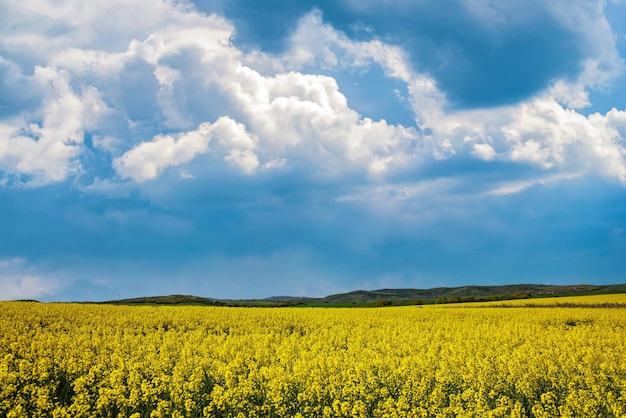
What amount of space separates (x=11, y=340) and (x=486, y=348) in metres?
20.1

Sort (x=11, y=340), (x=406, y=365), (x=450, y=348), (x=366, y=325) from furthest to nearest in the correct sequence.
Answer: (x=366, y=325) → (x=11, y=340) → (x=450, y=348) → (x=406, y=365)

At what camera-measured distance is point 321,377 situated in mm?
12469

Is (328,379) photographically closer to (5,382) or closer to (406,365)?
(406,365)

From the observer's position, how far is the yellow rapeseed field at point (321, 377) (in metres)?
10.4

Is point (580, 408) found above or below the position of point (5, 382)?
below

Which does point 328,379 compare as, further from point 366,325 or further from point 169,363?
point 366,325

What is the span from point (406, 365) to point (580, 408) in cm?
468

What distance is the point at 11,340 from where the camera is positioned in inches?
771

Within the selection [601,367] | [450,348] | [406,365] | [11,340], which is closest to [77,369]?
[11,340]

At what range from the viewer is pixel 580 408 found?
410 inches

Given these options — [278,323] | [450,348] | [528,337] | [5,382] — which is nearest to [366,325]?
[278,323]

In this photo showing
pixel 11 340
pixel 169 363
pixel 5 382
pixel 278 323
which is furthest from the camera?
pixel 278 323

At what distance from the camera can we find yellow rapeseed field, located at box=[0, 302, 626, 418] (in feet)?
34.1

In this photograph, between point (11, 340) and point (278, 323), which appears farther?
point (278, 323)
